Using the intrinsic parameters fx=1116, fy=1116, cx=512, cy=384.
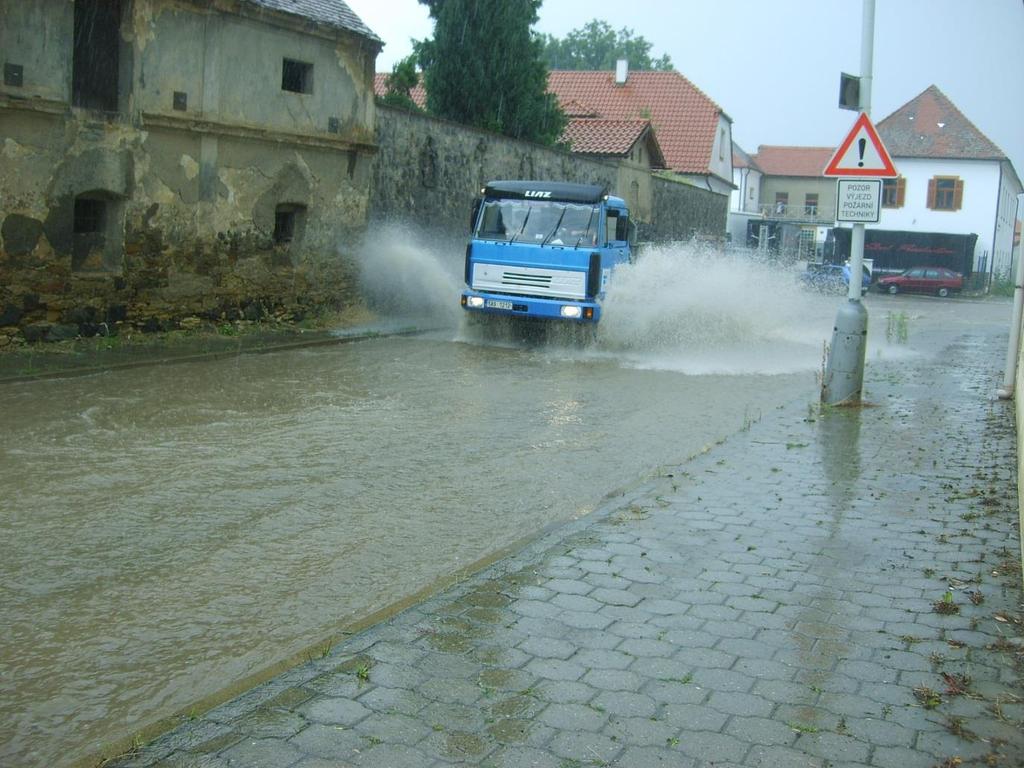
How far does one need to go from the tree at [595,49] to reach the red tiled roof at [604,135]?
61.6 m

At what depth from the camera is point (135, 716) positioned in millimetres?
4578

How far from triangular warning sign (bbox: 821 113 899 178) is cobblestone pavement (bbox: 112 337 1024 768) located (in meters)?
5.43

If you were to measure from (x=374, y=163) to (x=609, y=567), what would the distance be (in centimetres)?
1734

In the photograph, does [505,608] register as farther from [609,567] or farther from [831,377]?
[831,377]

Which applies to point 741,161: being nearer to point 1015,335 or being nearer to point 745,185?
point 745,185

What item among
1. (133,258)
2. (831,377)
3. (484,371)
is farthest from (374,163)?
(831,377)

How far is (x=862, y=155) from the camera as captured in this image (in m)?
12.9

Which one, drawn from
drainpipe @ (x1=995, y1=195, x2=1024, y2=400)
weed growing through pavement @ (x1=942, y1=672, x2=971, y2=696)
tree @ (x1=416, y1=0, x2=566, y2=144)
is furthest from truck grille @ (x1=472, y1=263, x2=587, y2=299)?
tree @ (x1=416, y1=0, x2=566, y2=144)

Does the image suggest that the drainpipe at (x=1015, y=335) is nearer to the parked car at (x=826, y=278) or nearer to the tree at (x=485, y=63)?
the tree at (x=485, y=63)

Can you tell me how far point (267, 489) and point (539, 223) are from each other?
36.0 ft

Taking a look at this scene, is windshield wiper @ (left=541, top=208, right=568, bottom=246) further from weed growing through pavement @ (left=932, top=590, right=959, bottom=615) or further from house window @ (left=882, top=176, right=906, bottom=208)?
house window @ (left=882, top=176, right=906, bottom=208)

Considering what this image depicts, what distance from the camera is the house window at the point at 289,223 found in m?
20.5

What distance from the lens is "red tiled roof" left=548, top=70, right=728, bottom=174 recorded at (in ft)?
192

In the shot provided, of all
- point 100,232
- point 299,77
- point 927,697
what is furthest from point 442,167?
point 927,697
